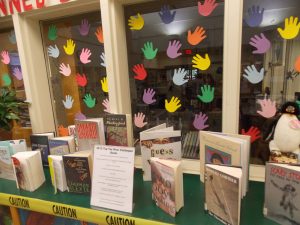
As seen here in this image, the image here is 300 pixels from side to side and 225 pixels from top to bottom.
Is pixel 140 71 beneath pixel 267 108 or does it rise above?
above

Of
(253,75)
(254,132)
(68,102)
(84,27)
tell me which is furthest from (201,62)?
(68,102)

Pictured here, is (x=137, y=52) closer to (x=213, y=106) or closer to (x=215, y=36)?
(x=215, y=36)

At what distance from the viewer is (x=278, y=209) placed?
102 centimetres

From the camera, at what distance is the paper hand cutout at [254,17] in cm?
128

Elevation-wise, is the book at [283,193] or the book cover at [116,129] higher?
the book cover at [116,129]

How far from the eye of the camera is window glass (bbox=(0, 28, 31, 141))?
6.44 feet

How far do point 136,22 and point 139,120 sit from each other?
0.69m

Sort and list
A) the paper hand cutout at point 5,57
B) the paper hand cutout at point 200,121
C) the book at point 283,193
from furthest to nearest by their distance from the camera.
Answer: the paper hand cutout at point 5,57
the paper hand cutout at point 200,121
the book at point 283,193

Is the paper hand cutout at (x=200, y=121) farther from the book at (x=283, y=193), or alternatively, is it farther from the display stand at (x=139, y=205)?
the book at (x=283, y=193)

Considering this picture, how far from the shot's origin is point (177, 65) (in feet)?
5.05

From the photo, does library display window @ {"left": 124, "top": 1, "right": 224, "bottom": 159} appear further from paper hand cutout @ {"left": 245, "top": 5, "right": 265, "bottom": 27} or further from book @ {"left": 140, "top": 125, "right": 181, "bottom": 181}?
book @ {"left": 140, "top": 125, "right": 181, "bottom": 181}

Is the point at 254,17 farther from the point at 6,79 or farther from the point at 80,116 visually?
the point at 6,79

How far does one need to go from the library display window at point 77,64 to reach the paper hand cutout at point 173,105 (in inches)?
18.5

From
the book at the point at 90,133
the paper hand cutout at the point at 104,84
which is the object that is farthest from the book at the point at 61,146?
the paper hand cutout at the point at 104,84
